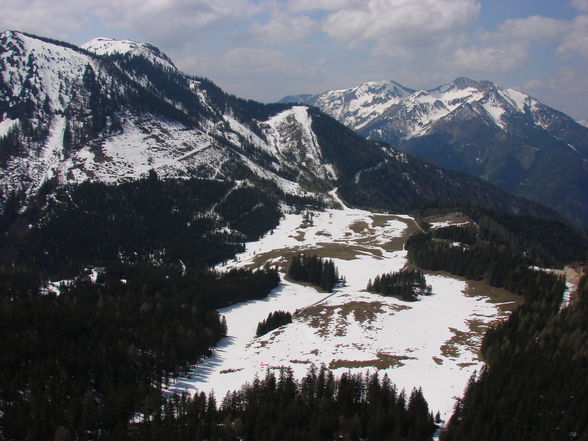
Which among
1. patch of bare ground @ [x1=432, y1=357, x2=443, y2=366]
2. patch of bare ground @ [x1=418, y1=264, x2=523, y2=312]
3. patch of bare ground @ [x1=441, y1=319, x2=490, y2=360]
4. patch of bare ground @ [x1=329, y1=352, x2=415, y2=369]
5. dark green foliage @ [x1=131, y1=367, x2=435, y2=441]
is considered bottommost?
dark green foliage @ [x1=131, y1=367, x2=435, y2=441]

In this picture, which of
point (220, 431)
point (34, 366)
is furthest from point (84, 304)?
point (220, 431)

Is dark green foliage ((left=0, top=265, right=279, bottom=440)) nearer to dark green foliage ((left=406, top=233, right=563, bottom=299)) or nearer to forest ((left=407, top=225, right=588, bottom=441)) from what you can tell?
forest ((left=407, top=225, right=588, bottom=441))

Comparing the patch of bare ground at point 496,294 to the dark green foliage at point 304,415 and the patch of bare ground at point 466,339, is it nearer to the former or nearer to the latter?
the patch of bare ground at point 466,339

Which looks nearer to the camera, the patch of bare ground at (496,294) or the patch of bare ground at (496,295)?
the patch of bare ground at (496,295)

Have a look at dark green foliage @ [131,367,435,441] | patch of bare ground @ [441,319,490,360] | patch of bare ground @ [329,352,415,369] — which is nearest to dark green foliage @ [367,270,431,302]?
patch of bare ground @ [441,319,490,360]

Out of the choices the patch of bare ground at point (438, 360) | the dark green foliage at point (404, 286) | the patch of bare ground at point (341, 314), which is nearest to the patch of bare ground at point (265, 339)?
the patch of bare ground at point (341, 314)

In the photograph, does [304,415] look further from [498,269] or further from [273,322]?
[498,269]

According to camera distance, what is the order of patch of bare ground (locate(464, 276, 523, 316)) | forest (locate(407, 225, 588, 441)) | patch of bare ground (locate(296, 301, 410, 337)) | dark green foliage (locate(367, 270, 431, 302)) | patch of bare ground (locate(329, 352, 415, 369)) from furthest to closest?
dark green foliage (locate(367, 270, 431, 302)), patch of bare ground (locate(464, 276, 523, 316)), patch of bare ground (locate(296, 301, 410, 337)), patch of bare ground (locate(329, 352, 415, 369)), forest (locate(407, 225, 588, 441))
